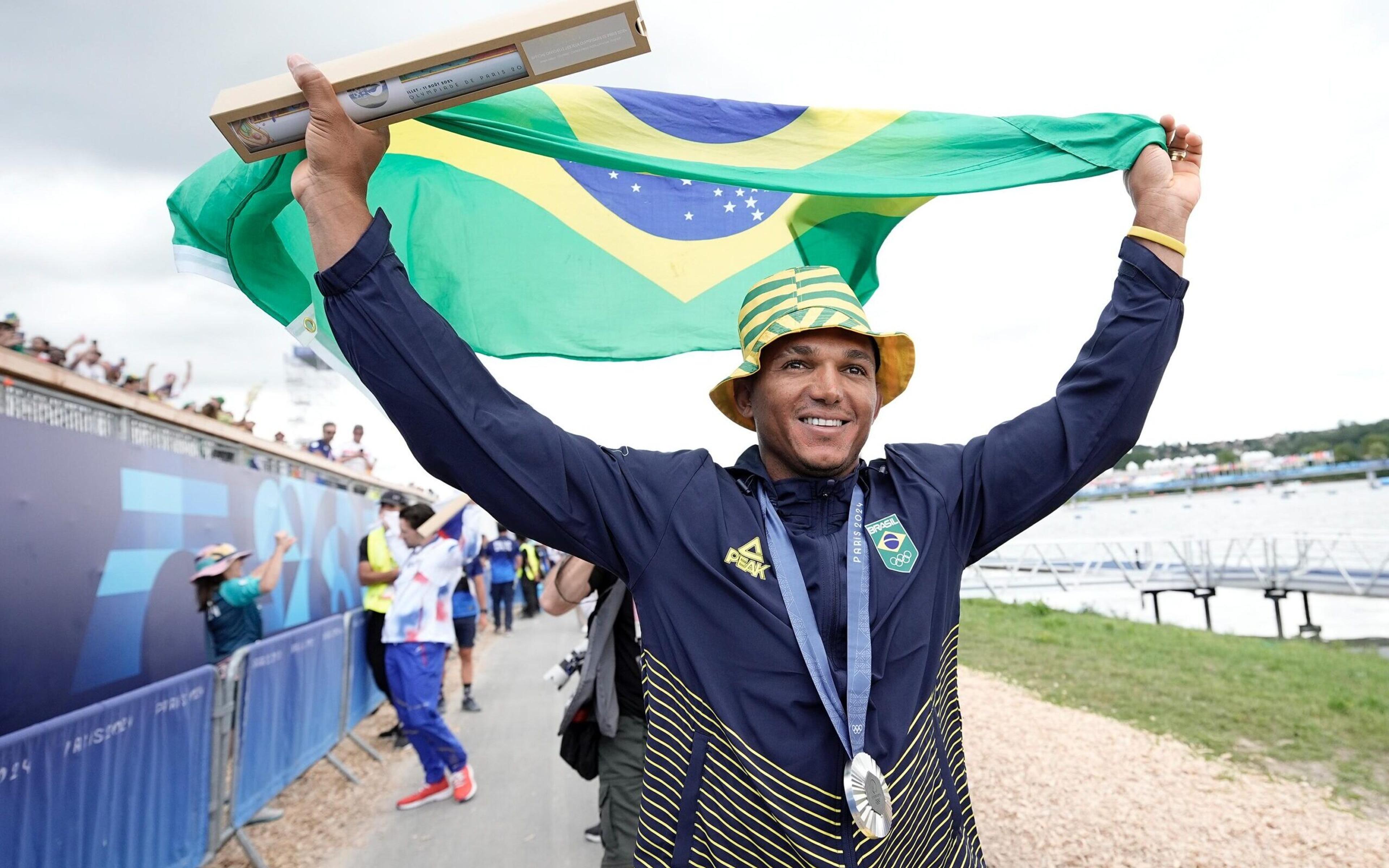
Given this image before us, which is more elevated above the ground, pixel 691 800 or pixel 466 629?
Answer: pixel 691 800

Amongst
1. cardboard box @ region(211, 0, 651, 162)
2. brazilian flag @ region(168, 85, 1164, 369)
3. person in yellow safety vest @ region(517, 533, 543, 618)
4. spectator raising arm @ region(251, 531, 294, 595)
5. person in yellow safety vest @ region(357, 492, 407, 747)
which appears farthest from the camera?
person in yellow safety vest @ region(517, 533, 543, 618)

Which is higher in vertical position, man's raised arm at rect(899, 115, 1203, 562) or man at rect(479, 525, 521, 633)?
man's raised arm at rect(899, 115, 1203, 562)

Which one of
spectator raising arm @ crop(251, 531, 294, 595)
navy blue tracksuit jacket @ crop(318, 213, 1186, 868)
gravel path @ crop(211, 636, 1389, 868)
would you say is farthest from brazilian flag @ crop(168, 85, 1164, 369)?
spectator raising arm @ crop(251, 531, 294, 595)

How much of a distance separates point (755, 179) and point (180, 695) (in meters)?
4.44

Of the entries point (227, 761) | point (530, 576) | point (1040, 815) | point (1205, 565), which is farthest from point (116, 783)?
point (1205, 565)

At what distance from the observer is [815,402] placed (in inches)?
72.0

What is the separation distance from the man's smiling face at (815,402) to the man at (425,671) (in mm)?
5101

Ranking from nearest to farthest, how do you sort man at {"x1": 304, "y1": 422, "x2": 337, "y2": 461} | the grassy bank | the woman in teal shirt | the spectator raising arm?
the woman in teal shirt → the spectator raising arm → the grassy bank → man at {"x1": 304, "y1": 422, "x2": 337, "y2": 461}

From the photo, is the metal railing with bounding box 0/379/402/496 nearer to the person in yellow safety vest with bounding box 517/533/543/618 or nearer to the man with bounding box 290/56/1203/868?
the man with bounding box 290/56/1203/868

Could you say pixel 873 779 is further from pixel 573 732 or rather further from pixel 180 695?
pixel 180 695

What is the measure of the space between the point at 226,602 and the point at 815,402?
5.31 m

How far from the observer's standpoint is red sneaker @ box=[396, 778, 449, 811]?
6207 millimetres

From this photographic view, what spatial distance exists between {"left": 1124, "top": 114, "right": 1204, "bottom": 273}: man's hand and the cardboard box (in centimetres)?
124

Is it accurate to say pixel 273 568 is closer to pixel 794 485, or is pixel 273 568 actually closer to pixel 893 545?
pixel 794 485
